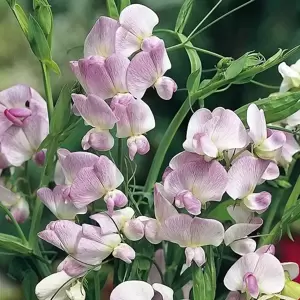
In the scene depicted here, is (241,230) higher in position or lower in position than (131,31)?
lower

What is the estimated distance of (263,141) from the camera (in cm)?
63

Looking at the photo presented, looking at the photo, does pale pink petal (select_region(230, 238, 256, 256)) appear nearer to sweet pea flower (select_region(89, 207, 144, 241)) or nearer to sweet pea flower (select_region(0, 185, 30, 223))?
sweet pea flower (select_region(89, 207, 144, 241))

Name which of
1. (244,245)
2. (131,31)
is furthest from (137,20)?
(244,245)

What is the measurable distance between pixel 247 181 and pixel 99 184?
0.42 feet

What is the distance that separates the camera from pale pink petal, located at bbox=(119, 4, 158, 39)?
2.10 feet

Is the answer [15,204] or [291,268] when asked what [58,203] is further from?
[291,268]

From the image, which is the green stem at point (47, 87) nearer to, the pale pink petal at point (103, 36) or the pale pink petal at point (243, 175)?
the pale pink petal at point (103, 36)

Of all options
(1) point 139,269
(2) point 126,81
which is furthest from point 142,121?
(1) point 139,269

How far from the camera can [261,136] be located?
2.05ft

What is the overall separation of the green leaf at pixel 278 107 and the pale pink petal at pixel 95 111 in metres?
0.13

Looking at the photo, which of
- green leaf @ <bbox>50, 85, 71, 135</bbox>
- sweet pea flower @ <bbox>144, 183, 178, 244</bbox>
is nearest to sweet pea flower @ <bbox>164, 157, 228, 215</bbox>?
sweet pea flower @ <bbox>144, 183, 178, 244</bbox>

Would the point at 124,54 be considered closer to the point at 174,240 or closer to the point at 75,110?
the point at 75,110

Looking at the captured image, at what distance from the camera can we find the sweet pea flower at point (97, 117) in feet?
2.02

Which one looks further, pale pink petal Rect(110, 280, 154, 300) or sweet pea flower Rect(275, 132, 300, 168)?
sweet pea flower Rect(275, 132, 300, 168)
